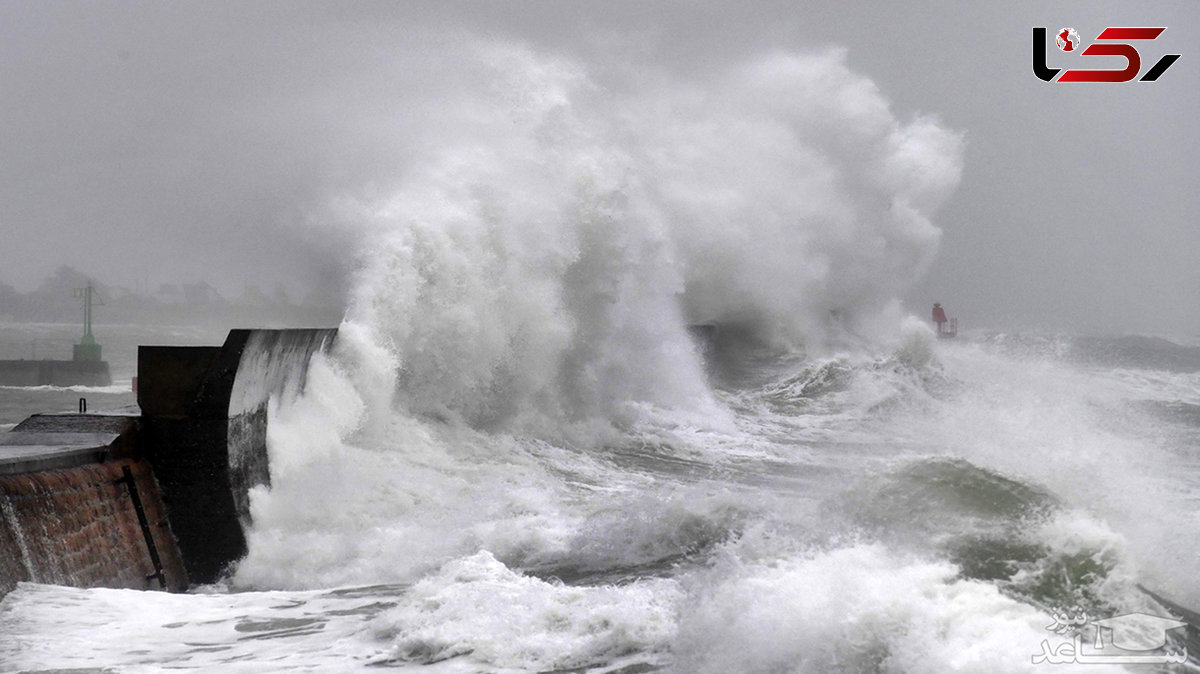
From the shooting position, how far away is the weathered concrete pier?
20.4ft

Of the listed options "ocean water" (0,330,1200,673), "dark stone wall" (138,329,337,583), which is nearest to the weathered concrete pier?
"dark stone wall" (138,329,337,583)

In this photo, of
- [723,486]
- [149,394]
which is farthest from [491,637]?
[723,486]

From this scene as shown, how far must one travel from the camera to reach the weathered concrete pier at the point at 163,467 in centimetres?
621

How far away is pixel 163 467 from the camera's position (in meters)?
7.23

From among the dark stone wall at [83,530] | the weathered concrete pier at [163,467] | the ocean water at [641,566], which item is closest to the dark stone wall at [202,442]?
the weathered concrete pier at [163,467]

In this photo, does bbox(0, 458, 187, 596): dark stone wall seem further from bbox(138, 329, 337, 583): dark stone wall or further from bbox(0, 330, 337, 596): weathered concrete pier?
bbox(138, 329, 337, 583): dark stone wall

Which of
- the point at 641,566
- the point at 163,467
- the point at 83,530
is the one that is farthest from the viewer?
the point at 163,467

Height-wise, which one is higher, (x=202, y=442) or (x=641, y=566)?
(x=202, y=442)

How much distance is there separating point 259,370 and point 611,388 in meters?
7.50

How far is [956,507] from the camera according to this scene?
236 inches

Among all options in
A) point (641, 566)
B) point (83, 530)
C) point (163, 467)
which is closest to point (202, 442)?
point (163, 467)

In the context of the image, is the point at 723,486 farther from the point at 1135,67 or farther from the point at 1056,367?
the point at 1056,367

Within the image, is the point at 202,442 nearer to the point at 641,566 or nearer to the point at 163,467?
Answer: the point at 163,467

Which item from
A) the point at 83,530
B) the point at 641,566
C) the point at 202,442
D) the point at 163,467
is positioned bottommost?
the point at 641,566
